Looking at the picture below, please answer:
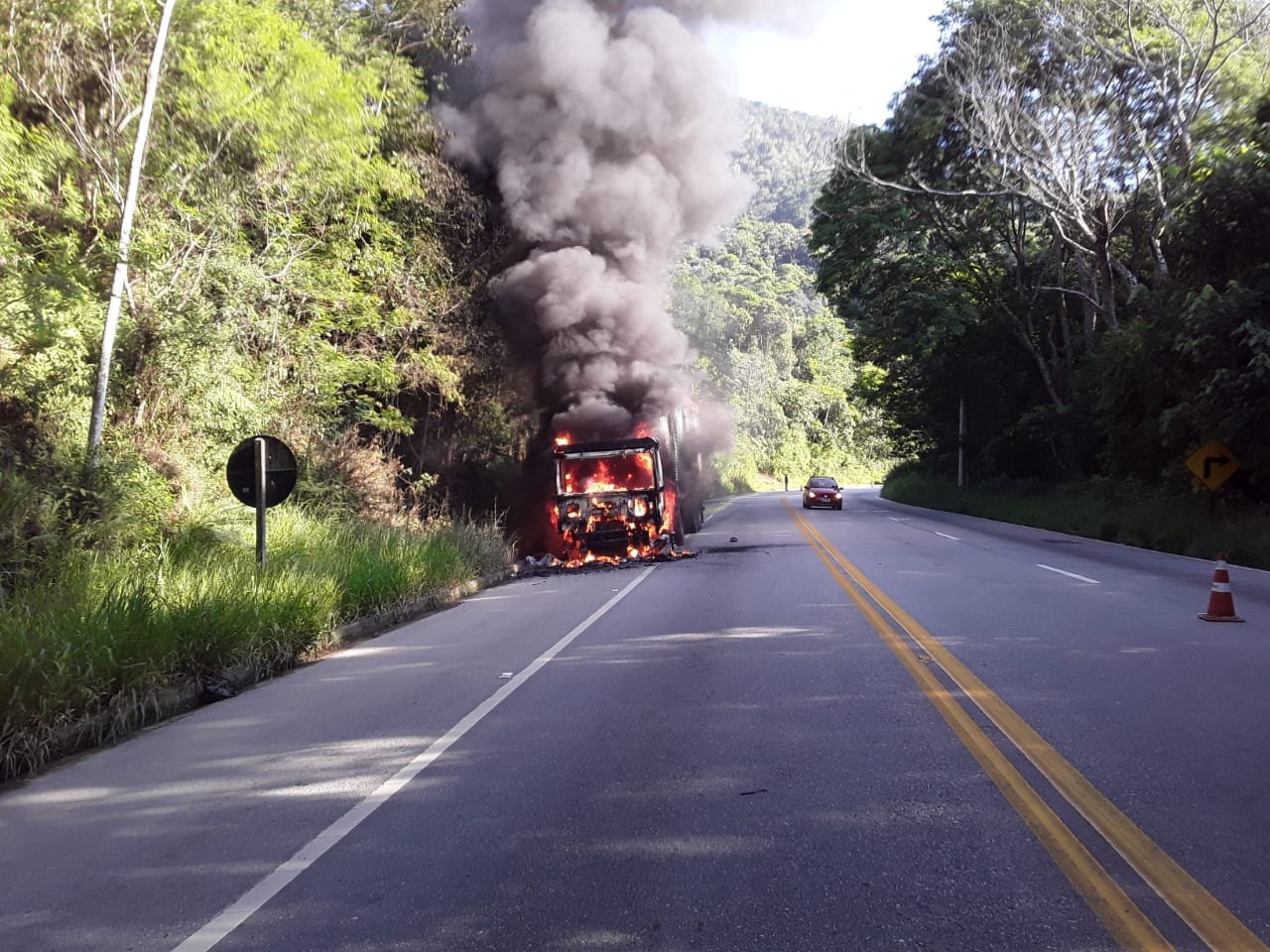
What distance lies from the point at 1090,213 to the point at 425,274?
50.4 ft

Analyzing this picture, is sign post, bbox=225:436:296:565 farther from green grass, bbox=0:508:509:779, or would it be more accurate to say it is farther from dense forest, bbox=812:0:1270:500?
dense forest, bbox=812:0:1270:500

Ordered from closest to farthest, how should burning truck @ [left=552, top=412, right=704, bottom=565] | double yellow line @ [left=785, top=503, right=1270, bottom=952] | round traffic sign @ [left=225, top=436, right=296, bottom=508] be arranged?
double yellow line @ [left=785, top=503, right=1270, bottom=952] → round traffic sign @ [left=225, top=436, right=296, bottom=508] → burning truck @ [left=552, top=412, right=704, bottom=565]

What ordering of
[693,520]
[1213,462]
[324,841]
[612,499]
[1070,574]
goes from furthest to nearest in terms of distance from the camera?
[693,520]
[1213,462]
[612,499]
[1070,574]
[324,841]

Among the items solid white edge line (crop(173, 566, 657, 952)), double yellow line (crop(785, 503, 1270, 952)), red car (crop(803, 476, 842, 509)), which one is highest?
red car (crop(803, 476, 842, 509))

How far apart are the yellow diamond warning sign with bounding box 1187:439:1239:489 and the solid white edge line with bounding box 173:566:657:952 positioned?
14243 mm

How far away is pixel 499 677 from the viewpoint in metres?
7.00

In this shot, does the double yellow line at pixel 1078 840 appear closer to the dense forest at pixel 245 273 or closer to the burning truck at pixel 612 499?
the dense forest at pixel 245 273

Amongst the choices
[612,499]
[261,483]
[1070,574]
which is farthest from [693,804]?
[612,499]

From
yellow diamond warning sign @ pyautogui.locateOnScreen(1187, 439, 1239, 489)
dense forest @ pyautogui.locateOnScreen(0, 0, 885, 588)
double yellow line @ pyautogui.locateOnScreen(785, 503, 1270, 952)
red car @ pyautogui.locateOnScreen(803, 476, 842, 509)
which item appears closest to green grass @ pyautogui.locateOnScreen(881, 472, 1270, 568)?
yellow diamond warning sign @ pyautogui.locateOnScreen(1187, 439, 1239, 489)

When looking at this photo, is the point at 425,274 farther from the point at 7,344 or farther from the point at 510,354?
the point at 7,344

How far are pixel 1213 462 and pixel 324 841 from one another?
1673 cm

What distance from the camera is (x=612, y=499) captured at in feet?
52.2

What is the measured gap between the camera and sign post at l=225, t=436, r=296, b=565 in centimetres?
943

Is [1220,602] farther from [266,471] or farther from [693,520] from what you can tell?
[693,520]
